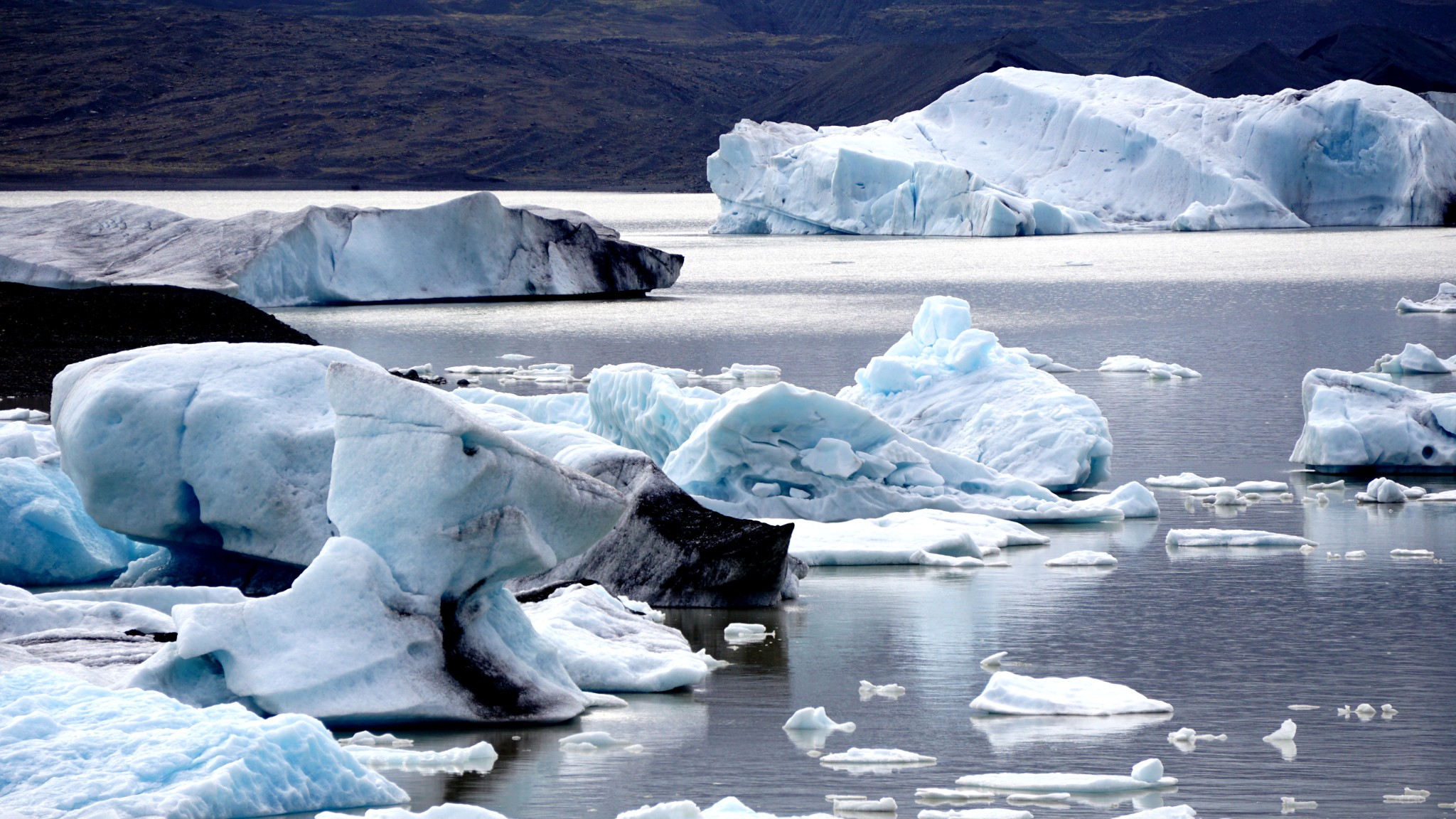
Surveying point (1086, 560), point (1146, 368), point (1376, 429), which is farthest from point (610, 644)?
point (1146, 368)

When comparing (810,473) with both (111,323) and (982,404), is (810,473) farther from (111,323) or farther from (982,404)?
(111,323)

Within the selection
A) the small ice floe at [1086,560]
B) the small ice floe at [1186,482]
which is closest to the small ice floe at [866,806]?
the small ice floe at [1086,560]

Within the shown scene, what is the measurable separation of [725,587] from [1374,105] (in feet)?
126

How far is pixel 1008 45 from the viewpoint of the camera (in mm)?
84188

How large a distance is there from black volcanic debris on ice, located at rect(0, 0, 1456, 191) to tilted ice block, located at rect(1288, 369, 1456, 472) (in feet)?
221

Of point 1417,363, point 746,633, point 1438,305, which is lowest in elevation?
point 1438,305

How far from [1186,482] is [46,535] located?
629 cm

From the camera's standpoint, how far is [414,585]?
555 cm

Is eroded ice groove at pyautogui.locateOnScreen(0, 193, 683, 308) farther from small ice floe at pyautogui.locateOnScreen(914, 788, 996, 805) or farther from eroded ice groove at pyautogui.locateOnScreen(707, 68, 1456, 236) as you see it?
small ice floe at pyautogui.locateOnScreen(914, 788, 996, 805)

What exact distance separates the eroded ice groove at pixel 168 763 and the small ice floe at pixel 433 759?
1.19 ft

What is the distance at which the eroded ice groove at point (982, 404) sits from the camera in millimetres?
10750

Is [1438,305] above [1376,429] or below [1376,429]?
below

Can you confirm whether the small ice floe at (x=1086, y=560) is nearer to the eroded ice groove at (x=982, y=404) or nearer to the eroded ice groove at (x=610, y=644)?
the eroded ice groove at (x=982, y=404)

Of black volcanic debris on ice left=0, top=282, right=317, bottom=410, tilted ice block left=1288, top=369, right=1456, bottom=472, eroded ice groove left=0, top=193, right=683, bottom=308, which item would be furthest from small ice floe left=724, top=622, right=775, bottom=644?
eroded ice groove left=0, top=193, right=683, bottom=308
